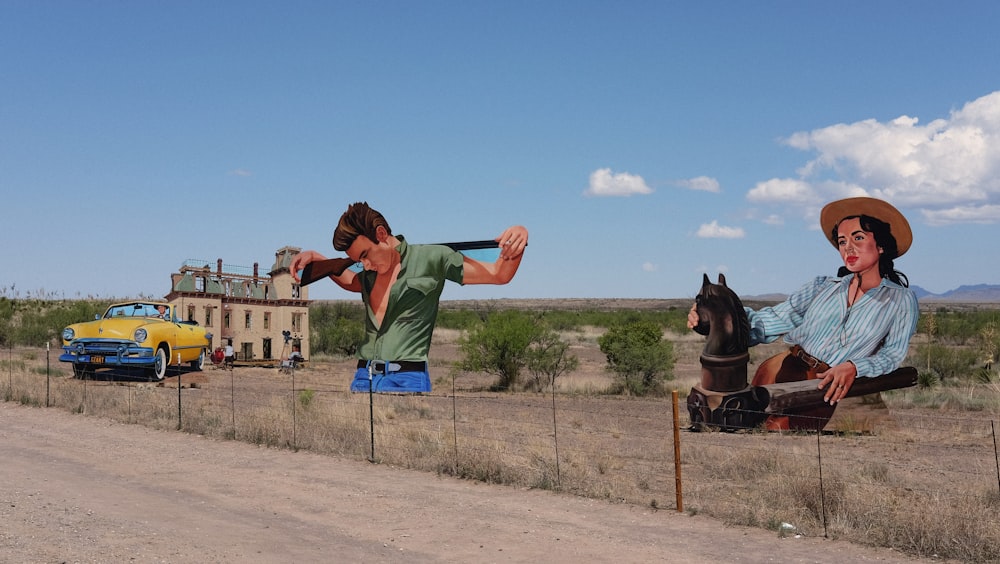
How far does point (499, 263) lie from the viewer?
27.9 meters

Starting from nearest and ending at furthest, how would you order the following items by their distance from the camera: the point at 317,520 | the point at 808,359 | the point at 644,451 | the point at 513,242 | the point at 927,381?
the point at 317,520 → the point at 644,451 → the point at 808,359 → the point at 513,242 → the point at 927,381

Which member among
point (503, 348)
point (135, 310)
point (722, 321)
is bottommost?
point (503, 348)

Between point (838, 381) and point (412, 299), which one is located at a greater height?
point (412, 299)

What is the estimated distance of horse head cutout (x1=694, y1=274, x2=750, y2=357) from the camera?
837 inches

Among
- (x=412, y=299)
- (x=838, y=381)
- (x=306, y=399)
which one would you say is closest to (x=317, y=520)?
(x=306, y=399)

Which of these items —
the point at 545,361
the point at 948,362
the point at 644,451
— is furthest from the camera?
the point at 545,361

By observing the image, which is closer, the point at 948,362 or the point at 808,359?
the point at 808,359

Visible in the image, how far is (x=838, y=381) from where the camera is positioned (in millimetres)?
19922

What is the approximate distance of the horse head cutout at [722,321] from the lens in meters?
21.3

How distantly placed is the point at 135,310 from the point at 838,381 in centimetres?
2097

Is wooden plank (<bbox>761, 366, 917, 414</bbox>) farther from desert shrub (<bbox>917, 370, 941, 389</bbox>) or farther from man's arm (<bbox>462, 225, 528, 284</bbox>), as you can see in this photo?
desert shrub (<bbox>917, 370, 941, 389</bbox>)

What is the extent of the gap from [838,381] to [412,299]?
12.6 metres

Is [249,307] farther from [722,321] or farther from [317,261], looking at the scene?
[722,321]

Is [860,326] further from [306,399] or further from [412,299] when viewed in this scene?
[412,299]
